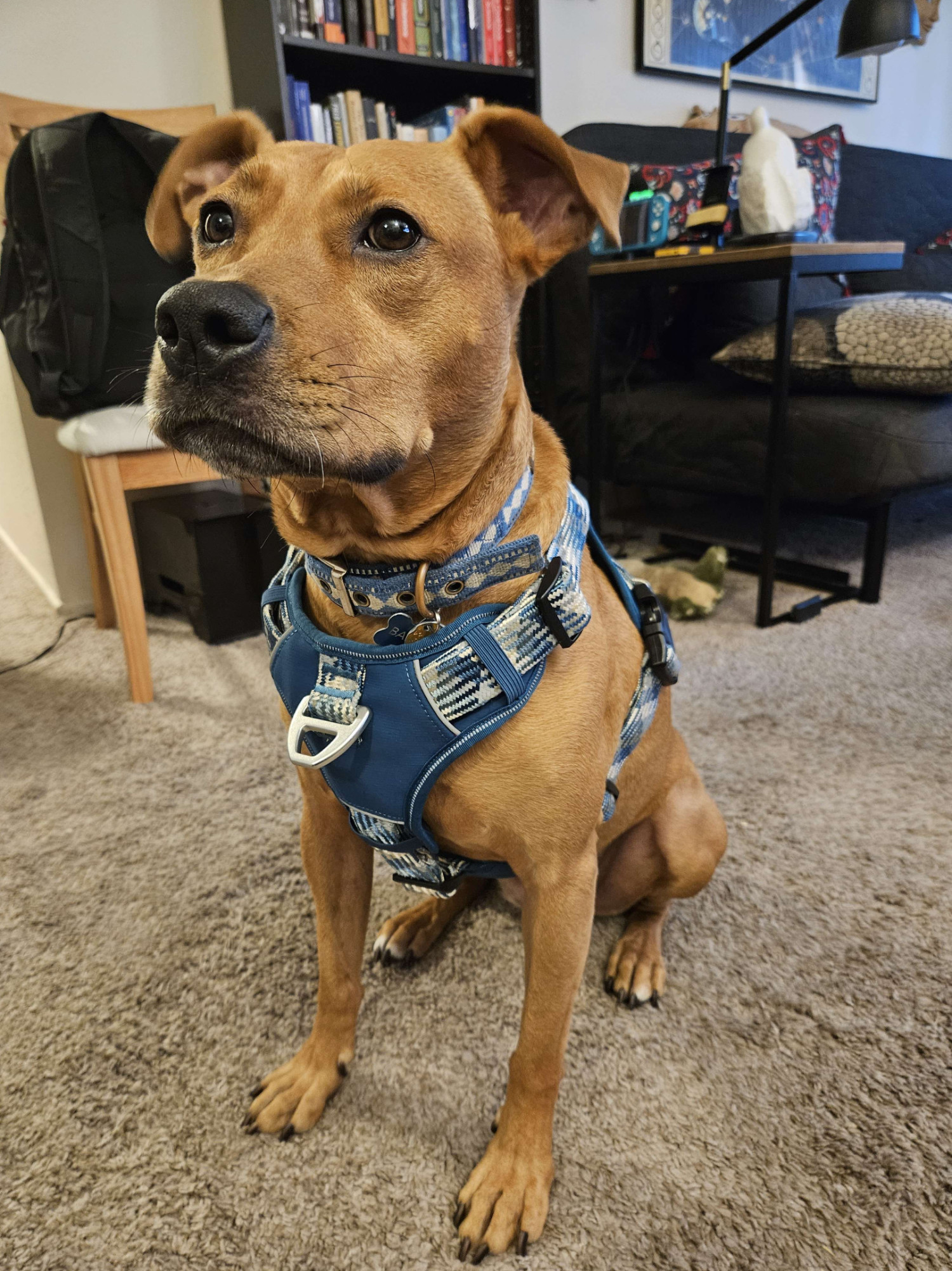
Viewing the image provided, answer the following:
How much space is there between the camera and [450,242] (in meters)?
0.82

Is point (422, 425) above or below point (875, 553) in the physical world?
above

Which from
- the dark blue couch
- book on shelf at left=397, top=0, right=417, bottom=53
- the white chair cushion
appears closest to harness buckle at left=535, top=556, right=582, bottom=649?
the white chair cushion

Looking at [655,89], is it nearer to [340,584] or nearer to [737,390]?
[737,390]

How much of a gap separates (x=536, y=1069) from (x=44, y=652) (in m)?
2.11

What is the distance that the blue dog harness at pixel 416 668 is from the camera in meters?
0.80

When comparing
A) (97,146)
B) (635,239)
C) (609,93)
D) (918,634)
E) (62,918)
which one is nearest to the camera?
(62,918)

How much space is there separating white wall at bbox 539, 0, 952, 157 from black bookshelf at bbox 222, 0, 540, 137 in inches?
14.8

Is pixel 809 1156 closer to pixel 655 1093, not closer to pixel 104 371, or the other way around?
pixel 655 1093

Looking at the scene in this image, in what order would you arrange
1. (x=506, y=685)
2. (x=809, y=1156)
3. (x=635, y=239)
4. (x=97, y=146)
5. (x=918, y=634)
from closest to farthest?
(x=506, y=685) → (x=809, y=1156) → (x=97, y=146) → (x=918, y=634) → (x=635, y=239)

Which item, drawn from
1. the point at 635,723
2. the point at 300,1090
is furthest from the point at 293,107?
the point at 300,1090

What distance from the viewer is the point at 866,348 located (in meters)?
2.45

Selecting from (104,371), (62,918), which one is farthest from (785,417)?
(62,918)

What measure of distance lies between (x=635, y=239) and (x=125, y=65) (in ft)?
5.44

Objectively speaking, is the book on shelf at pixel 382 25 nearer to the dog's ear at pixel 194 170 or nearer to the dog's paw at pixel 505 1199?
the dog's ear at pixel 194 170
